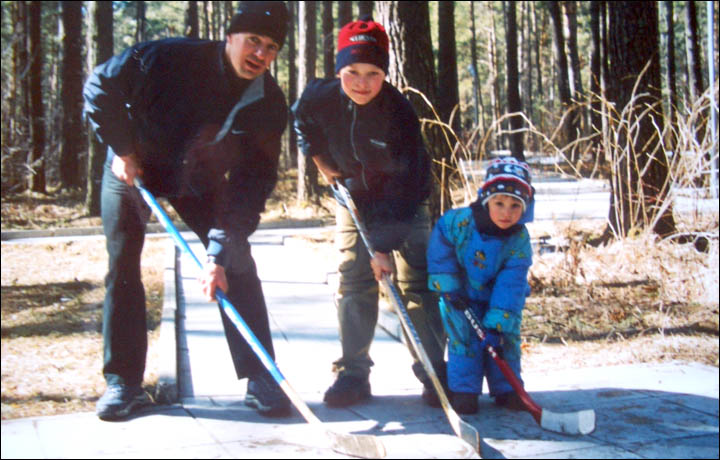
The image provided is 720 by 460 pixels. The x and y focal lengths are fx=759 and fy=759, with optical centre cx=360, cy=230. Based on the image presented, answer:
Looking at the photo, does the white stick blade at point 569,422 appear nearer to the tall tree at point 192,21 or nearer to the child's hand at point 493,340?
the child's hand at point 493,340

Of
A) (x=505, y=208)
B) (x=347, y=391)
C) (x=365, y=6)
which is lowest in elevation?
(x=347, y=391)

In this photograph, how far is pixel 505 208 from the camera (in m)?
1.97

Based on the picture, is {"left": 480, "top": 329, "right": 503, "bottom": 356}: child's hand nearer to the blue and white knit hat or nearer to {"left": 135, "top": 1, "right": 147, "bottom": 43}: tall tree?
the blue and white knit hat

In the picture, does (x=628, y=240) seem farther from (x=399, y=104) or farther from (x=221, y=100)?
(x=221, y=100)

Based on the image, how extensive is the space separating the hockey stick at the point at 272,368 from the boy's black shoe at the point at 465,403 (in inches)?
47.2

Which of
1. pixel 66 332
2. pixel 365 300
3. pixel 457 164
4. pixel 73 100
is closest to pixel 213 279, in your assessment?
pixel 73 100

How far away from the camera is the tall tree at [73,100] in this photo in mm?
1772

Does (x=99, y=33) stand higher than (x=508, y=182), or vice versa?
(x=99, y=33)

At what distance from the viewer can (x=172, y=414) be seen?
2.33 m

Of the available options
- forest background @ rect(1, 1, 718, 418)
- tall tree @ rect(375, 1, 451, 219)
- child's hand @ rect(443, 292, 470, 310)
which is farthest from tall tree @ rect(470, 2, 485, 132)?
child's hand @ rect(443, 292, 470, 310)

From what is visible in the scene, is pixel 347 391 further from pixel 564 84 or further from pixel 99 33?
pixel 564 84

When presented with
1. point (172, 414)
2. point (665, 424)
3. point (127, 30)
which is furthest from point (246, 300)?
point (665, 424)

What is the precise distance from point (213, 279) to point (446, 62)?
84cm

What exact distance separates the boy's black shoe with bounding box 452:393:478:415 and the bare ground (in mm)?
823
